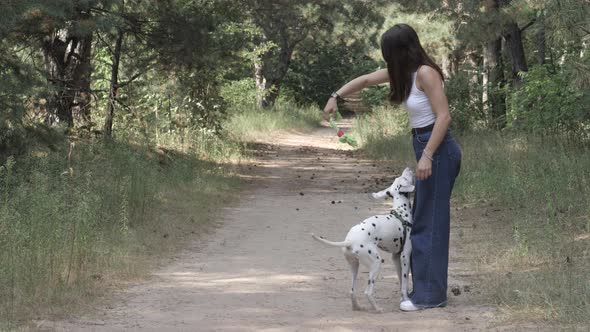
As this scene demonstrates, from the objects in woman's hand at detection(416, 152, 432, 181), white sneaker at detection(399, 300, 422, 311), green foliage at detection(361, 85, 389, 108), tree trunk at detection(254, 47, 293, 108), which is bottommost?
white sneaker at detection(399, 300, 422, 311)

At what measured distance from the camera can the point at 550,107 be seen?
49.2 ft

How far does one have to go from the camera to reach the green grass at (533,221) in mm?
6281

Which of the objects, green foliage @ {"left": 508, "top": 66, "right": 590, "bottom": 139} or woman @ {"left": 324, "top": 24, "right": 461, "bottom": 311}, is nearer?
woman @ {"left": 324, "top": 24, "right": 461, "bottom": 311}

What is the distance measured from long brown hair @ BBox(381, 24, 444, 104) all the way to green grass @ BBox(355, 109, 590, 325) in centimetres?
172

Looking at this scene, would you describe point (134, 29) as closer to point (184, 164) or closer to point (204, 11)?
point (204, 11)

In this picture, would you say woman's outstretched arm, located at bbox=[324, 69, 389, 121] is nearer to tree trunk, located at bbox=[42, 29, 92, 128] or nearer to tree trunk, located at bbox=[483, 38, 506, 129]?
tree trunk, located at bbox=[42, 29, 92, 128]

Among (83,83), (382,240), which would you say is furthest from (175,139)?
(382,240)

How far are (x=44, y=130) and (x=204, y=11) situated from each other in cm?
604

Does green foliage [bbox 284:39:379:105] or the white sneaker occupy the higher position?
green foliage [bbox 284:39:379:105]

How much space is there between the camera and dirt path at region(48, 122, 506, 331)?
6090 millimetres

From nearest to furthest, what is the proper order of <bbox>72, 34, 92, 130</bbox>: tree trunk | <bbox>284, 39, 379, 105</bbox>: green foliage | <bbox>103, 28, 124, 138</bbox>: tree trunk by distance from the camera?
<bbox>103, 28, 124, 138</bbox>: tree trunk
<bbox>72, 34, 92, 130</bbox>: tree trunk
<bbox>284, 39, 379, 105</bbox>: green foliage

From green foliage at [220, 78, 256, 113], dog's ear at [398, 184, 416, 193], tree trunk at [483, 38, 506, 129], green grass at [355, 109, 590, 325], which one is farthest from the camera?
green foliage at [220, 78, 256, 113]

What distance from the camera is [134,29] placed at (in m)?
15.6

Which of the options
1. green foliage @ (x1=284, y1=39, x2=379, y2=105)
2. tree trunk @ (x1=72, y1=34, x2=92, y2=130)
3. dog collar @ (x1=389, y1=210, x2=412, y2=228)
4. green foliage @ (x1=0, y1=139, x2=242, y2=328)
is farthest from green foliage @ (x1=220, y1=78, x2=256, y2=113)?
dog collar @ (x1=389, y1=210, x2=412, y2=228)
